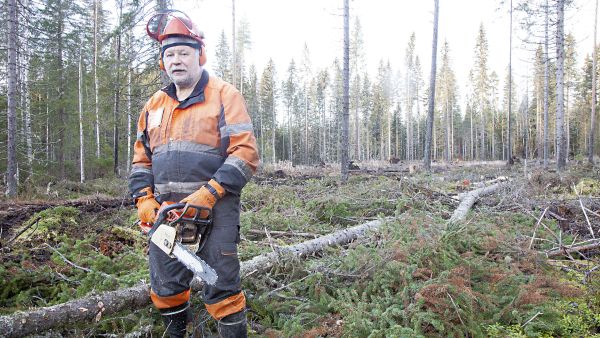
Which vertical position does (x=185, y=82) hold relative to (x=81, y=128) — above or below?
below

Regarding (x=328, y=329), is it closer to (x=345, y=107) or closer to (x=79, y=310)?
(x=79, y=310)

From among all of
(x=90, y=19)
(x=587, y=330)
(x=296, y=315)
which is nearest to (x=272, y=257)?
(x=296, y=315)

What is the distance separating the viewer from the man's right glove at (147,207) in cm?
271

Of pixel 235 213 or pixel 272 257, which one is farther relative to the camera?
pixel 272 257

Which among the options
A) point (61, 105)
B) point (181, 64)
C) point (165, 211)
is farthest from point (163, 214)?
point (61, 105)

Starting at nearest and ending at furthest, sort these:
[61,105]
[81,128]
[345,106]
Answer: [345,106] < [61,105] < [81,128]

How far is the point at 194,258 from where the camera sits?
2215 millimetres

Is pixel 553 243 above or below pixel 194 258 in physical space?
below

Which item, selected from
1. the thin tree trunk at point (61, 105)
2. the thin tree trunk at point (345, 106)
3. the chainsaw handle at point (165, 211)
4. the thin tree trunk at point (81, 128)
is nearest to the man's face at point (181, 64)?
the chainsaw handle at point (165, 211)

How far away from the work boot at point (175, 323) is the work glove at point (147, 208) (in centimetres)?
75

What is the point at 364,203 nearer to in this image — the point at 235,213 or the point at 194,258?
the point at 235,213

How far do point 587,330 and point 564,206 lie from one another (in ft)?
13.8

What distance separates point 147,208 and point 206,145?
2.18 feet

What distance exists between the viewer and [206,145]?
267cm
